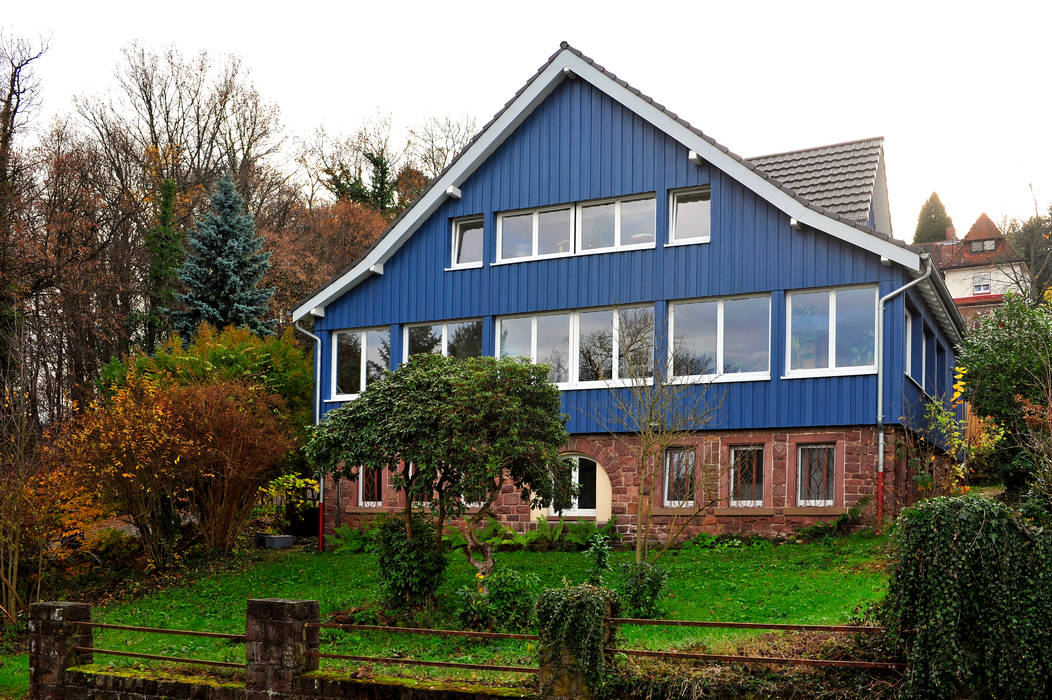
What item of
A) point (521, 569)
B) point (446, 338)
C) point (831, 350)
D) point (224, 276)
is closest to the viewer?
point (521, 569)

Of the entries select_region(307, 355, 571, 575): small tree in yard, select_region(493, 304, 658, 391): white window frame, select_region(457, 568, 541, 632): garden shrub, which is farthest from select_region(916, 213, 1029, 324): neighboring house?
select_region(457, 568, 541, 632): garden shrub

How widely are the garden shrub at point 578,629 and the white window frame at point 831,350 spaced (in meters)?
11.3

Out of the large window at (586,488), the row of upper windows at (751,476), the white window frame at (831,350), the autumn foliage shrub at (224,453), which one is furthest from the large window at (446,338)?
the white window frame at (831,350)

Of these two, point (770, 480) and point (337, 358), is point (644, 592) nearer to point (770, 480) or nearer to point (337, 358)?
point (770, 480)

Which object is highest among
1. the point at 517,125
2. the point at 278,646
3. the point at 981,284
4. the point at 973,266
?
the point at 973,266

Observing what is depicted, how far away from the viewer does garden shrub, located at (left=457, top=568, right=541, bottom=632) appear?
42.5 ft

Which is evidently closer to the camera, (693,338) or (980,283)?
(693,338)

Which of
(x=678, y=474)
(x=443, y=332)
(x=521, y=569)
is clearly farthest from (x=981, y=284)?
(x=521, y=569)

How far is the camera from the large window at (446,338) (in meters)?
22.5

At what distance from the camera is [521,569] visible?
56.5 feet

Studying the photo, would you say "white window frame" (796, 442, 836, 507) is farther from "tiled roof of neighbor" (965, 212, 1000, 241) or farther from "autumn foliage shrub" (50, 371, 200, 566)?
"tiled roof of neighbor" (965, 212, 1000, 241)

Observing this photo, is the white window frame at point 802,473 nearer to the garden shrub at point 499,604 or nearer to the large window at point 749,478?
the large window at point 749,478

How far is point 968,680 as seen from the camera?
7379 millimetres

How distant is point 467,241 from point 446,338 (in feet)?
6.72
